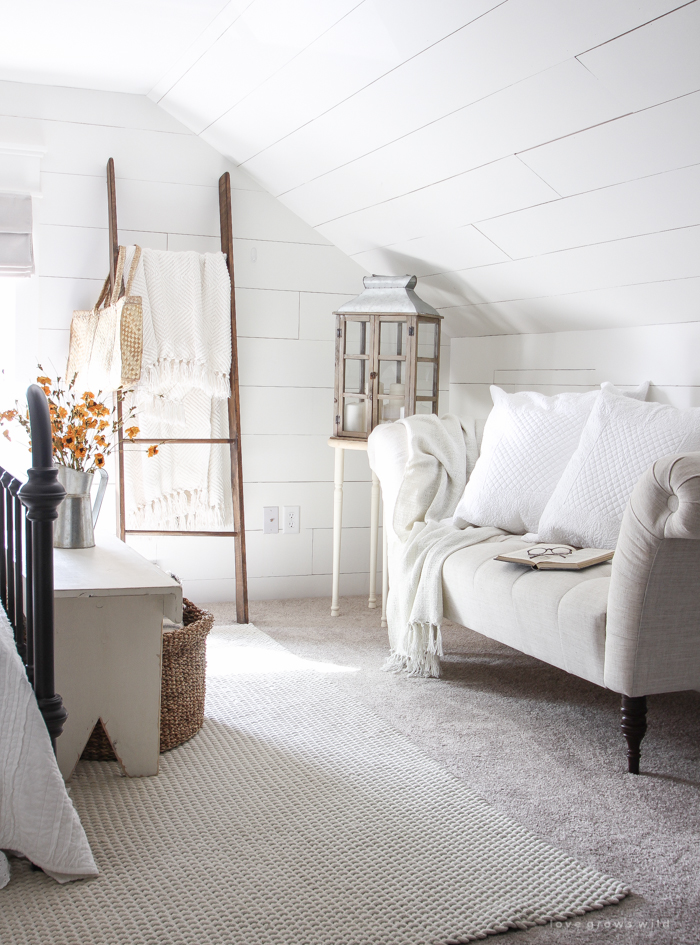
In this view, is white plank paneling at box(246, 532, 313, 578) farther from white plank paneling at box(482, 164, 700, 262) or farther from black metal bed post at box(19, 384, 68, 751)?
black metal bed post at box(19, 384, 68, 751)

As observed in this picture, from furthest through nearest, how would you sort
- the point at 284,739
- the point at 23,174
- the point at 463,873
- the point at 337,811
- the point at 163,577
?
the point at 23,174 → the point at 284,739 → the point at 163,577 → the point at 337,811 → the point at 463,873

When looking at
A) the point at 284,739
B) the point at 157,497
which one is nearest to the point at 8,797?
the point at 284,739

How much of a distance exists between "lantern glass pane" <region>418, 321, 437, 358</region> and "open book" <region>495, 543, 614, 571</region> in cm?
105

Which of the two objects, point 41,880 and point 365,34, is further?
point 365,34

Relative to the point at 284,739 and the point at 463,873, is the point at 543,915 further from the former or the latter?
the point at 284,739

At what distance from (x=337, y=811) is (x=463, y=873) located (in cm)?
32

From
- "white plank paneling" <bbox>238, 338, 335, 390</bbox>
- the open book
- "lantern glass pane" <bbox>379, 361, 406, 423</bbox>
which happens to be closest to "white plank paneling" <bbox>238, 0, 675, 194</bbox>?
"white plank paneling" <bbox>238, 338, 335, 390</bbox>

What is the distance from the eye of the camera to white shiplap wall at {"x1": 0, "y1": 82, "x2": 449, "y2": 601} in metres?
3.14

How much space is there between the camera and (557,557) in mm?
2172

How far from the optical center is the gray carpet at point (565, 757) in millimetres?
1476

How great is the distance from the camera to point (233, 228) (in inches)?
133

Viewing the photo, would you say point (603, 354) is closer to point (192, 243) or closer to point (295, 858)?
point (192, 243)

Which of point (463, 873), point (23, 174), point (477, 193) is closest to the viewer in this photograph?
point (463, 873)

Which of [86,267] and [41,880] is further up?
[86,267]
